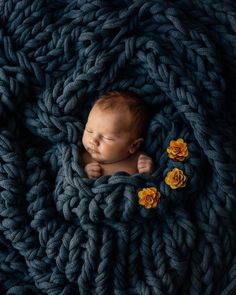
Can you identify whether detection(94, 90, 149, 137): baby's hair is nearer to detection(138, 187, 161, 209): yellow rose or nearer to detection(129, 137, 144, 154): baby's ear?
detection(129, 137, 144, 154): baby's ear

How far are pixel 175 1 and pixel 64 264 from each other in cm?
65

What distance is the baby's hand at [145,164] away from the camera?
117 cm

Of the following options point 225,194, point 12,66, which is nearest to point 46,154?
point 12,66

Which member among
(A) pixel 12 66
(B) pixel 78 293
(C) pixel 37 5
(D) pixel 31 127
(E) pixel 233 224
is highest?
(C) pixel 37 5

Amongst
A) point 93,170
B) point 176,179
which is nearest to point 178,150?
point 176,179

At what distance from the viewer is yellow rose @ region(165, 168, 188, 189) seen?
1.13m

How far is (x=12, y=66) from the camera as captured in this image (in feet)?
3.95

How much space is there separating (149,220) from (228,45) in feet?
1.42

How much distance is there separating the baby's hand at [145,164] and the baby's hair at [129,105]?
0.05 metres

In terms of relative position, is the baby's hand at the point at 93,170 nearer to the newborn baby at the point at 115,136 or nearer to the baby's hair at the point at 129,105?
the newborn baby at the point at 115,136

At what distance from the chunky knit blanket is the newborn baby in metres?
0.03

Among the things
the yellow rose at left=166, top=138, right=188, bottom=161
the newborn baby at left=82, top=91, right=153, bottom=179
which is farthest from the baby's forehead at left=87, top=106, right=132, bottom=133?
the yellow rose at left=166, top=138, right=188, bottom=161

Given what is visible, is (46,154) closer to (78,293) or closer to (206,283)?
(78,293)

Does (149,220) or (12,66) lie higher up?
(12,66)
